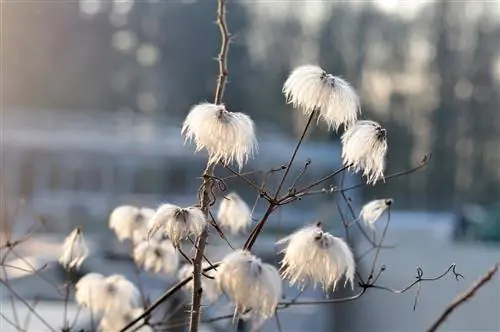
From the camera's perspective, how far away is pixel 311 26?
29.3 ft

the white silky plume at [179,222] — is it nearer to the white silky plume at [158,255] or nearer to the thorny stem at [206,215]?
the thorny stem at [206,215]

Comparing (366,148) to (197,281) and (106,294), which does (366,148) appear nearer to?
(197,281)

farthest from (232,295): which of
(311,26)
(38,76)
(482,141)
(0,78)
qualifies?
(482,141)

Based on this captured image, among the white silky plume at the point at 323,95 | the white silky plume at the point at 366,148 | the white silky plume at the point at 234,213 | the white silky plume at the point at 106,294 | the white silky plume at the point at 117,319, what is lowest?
the white silky plume at the point at 117,319

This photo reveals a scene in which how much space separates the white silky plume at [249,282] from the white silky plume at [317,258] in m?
0.06

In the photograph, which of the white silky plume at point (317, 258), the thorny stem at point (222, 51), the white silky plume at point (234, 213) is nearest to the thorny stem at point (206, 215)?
the thorny stem at point (222, 51)

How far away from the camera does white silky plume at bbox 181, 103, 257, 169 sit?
26.8 inches

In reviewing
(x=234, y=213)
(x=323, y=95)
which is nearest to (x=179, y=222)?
(x=323, y=95)

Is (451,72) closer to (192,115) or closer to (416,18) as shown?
(416,18)

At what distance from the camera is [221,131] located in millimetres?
681

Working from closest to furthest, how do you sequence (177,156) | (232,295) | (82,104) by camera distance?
1. (232,295)
2. (177,156)
3. (82,104)

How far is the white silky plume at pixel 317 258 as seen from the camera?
599 mm

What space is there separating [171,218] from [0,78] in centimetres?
690

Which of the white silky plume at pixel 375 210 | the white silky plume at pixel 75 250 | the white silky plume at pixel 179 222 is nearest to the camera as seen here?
the white silky plume at pixel 179 222
